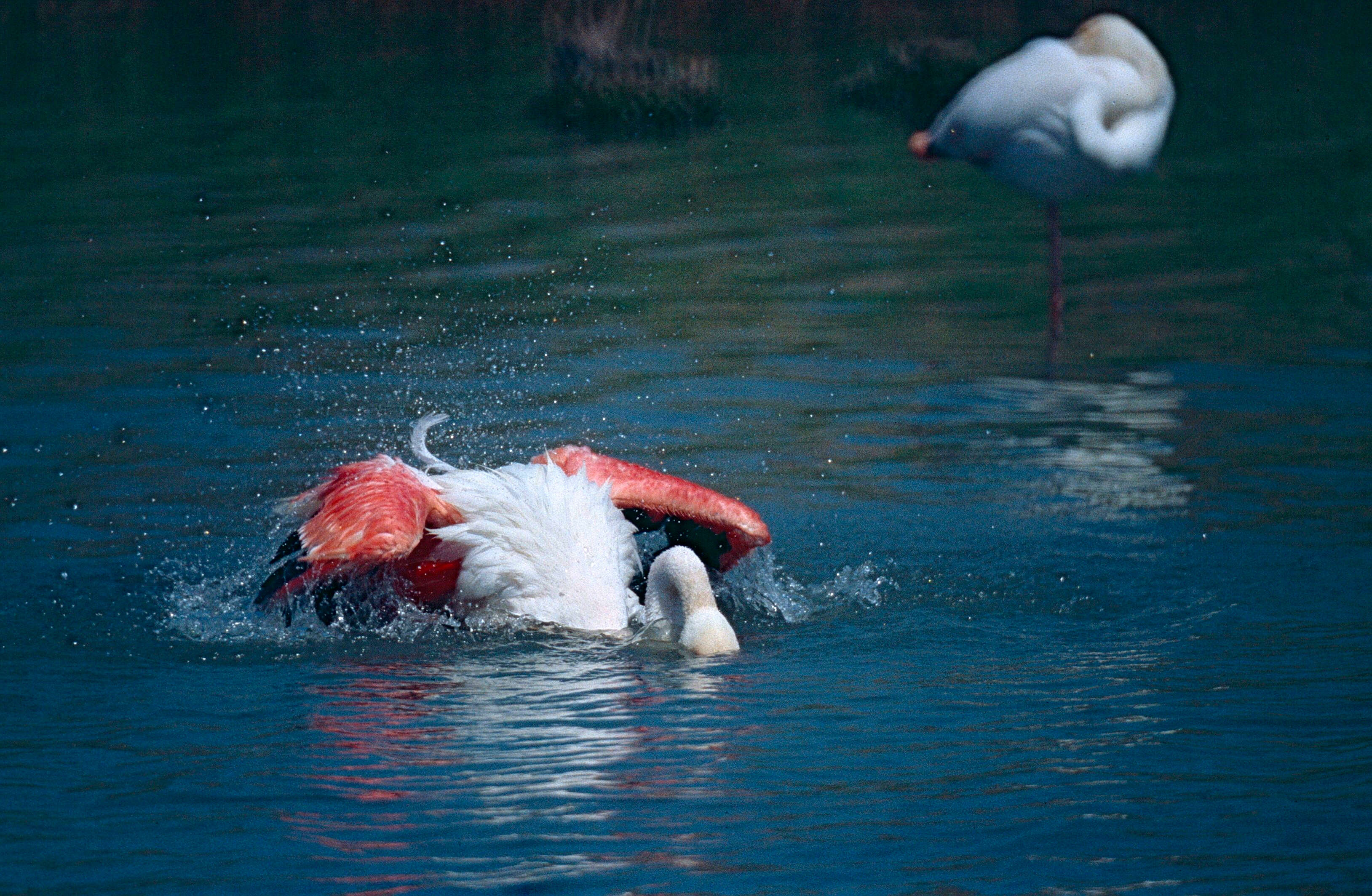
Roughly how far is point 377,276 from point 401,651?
6565mm

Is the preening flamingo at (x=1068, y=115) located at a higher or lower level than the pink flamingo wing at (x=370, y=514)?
higher

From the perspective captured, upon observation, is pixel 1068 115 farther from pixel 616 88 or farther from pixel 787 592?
pixel 616 88

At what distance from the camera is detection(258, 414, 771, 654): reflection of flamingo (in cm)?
608

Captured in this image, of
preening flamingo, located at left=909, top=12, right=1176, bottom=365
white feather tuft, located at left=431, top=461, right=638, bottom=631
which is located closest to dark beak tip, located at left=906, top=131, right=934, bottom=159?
preening flamingo, located at left=909, top=12, right=1176, bottom=365

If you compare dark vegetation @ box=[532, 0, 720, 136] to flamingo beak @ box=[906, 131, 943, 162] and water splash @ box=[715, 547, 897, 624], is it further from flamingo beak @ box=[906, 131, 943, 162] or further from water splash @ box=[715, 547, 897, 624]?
water splash @ box=[715, 547, 897, 624]

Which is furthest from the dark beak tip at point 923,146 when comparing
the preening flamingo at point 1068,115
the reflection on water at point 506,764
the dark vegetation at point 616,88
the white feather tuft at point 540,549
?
the reflection on water at point 506,764

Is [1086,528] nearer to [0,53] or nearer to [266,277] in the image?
[266,277]

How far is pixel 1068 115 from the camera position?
38.4 feet

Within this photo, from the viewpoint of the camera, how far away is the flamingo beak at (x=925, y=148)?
13.1m

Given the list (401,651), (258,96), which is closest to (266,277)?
(401,651)

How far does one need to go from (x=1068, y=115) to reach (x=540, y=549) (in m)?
6.56

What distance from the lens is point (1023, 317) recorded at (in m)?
11.6

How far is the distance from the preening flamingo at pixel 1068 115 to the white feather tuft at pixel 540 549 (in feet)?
18.2

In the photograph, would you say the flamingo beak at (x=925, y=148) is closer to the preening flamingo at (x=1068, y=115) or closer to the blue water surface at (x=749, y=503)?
the preening flamingo at (x=1068, y=115)
